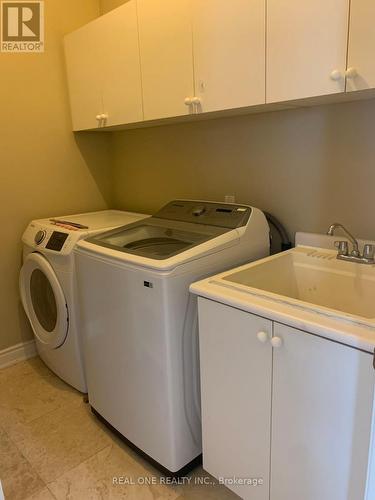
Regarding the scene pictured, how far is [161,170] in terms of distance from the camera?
2.48m

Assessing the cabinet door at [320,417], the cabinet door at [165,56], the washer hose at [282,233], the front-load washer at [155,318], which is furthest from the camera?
the washer hose at [282,233]

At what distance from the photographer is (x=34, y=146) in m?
2.45

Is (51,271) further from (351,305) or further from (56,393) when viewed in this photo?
(351,305)

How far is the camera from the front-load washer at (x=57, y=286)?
2.02 m

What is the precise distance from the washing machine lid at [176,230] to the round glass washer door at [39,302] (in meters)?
0.58

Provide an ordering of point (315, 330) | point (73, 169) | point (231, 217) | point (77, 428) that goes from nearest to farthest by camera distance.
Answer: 1. point (315, 330)
2. point (231, 217)
3. point (77, 428)
4. point (73, 169)

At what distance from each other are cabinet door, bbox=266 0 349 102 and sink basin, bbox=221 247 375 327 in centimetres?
65

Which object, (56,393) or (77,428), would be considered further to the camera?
(56,393)

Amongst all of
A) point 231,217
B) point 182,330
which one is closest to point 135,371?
point 182,330

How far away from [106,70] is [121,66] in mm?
145

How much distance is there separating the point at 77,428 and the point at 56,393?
0.37 metres

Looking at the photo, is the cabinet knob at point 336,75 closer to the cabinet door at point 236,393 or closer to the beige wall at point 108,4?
the cabinet door at point 236,393

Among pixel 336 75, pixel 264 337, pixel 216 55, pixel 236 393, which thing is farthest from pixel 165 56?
pixel 236 393

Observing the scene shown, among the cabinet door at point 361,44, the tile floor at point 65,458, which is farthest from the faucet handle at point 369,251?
the tile floor at point 65,458
